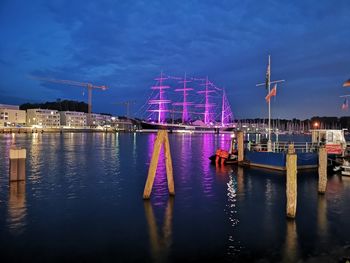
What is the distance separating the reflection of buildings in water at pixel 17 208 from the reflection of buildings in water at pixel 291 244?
11.1 meters

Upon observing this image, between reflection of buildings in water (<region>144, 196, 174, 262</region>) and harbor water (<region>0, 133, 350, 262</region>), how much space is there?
0.04 meters

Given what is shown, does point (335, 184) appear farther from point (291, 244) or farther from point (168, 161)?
point (291, 244)

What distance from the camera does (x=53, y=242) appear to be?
13219mm

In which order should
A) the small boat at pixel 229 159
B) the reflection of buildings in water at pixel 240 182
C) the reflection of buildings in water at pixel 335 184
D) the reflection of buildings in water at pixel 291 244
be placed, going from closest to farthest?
the reflection of buildings in water at pixel 291 244, the reflection of buildings in water at pixel 240 182, the reflection of buildings in water at pixel 335 184, the small boat at pixel 229 159

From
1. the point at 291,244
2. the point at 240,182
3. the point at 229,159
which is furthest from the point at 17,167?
the point at 229,159

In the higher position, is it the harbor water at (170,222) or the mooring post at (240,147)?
the mooring post at (240,147)

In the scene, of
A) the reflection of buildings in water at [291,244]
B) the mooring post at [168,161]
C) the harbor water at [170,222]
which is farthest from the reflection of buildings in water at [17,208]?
the reflection of buildings in water at [291,244]

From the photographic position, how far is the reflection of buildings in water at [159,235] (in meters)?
12.1

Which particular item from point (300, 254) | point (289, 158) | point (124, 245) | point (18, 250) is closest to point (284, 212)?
point (289, 158)

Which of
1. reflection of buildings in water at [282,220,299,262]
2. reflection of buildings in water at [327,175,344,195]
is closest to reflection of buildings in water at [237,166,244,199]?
reflection of buildings in water at [327,175,344,195]

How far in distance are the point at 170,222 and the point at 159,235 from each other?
2027 millimetres

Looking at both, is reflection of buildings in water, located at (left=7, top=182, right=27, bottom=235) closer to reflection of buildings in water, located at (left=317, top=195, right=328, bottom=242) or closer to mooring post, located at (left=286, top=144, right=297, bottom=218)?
mooring post, located at (left=286, top=144, right=297, bottom=218)

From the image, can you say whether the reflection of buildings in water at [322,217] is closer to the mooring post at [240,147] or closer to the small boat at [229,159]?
the mooring post at [240,147]

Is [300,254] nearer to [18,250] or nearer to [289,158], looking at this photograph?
[289,158]
